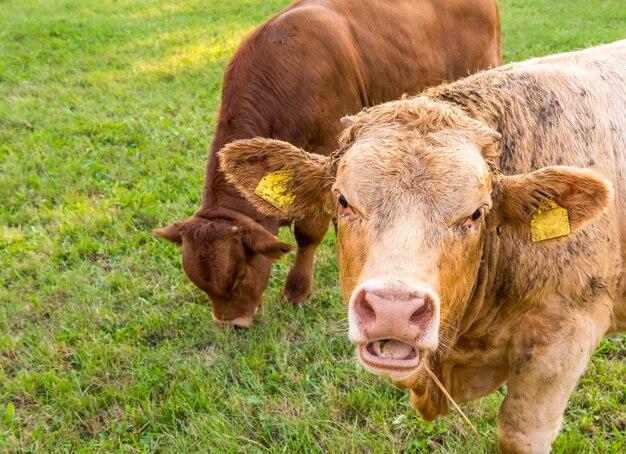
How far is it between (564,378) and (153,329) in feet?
9.47

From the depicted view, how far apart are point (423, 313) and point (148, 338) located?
2.96m

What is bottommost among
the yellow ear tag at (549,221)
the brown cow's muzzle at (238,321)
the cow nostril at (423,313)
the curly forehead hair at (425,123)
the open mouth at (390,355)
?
the brown cow's muzzle at (238,321)

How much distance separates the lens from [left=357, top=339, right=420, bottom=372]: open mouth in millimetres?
1956

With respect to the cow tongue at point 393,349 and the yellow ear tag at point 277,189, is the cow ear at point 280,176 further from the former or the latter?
the cow tongue at point 393,349

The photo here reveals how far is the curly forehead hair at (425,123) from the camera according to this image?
230cm

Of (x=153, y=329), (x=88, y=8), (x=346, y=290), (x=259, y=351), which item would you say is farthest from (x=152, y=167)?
(x=88, y=8)

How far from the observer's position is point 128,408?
11.8ft

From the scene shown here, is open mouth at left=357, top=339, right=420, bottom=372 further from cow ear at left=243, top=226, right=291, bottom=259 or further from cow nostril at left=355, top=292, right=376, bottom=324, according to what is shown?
cow ear at left=243, top=226, right=291, bottom=259

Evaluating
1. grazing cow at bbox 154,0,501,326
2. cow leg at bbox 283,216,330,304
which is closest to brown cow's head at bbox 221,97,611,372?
grazing cow at bbox 154,0,501,326

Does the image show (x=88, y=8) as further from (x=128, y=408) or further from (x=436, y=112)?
(x=436, y=112)

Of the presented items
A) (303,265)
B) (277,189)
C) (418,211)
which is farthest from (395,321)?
(303,265)

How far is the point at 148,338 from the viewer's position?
4.35 meters

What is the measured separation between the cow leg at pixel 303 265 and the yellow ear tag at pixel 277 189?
1817 mm

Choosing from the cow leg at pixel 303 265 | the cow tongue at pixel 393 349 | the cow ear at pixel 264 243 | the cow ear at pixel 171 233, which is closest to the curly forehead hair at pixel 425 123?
the cow tongue at pixel 393 349
